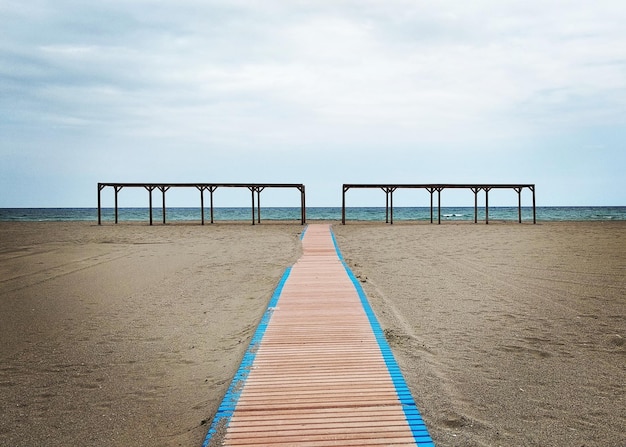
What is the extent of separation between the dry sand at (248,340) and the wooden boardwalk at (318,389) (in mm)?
238

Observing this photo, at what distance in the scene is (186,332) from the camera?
6.34m

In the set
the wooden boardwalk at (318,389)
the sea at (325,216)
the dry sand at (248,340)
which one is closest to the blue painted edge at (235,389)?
the wooden boardwalk at (318,389)

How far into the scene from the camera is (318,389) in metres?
3.93

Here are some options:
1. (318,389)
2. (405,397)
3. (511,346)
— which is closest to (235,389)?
(318,389)

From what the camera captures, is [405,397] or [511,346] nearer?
[405,397]

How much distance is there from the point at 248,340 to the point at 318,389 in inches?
77.3

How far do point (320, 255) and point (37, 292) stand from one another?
665 cm

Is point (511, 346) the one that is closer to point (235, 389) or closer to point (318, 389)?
point (318, 389)

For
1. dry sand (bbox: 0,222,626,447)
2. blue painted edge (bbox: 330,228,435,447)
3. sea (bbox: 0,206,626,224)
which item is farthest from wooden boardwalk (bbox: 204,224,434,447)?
sea (bbox: 0,206,626,224)

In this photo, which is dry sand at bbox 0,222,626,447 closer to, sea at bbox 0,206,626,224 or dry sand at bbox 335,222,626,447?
dry sand at bbox 335,222,626,447

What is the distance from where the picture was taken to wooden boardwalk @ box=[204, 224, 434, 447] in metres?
3.20

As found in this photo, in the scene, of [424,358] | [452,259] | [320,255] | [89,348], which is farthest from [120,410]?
[452,259]

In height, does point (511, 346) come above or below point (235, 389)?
below

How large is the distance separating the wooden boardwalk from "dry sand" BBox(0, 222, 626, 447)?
238 mm
